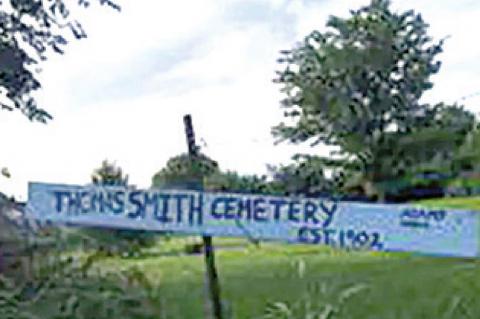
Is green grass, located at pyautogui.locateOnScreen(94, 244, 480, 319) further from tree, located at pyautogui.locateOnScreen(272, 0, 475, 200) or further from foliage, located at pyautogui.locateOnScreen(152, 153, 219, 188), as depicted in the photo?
tree, located at pyautogui.locateOnScreen(272, 0, 475, 200)

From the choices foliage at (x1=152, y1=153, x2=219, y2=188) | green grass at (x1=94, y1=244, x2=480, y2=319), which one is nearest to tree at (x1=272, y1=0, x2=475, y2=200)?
green grass at (x1=94, y1=244, x2=480, y2=319)

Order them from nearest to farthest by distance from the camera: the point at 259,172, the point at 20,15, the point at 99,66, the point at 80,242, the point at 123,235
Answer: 1. the point at 80,242
2. the point at 123,235
3. the point at 259,172
4. the point at 99,66
5. the point at 20,15

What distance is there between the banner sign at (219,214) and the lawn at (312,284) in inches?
8.9

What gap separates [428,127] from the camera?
39.9 m

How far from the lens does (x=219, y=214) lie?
16.9ft

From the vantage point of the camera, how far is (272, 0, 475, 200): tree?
38.7 metres

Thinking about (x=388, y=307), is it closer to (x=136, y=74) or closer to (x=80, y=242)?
(x=136, y=74)

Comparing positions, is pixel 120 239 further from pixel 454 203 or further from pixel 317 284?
pixel 454 203

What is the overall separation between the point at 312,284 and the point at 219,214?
0.69m

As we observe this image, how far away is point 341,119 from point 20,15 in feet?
90.0

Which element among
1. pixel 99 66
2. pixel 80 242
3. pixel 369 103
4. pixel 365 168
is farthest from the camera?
pixel 369 103

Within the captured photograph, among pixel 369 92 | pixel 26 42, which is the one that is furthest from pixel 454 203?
pixel 369 92

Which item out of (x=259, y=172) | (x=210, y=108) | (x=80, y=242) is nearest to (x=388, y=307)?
(x=259, y=172)

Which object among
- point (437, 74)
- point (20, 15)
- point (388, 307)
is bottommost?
point (388, 307)
